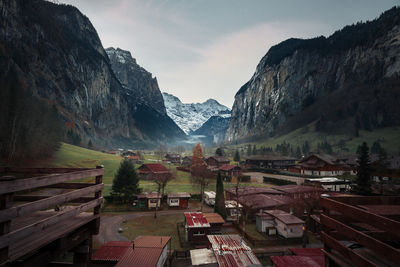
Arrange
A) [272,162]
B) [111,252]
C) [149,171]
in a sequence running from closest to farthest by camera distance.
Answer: [111,252]
[149,171]
[272,162]

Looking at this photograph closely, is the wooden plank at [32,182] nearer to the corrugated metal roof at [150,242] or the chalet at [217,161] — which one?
the corrugated metal roof at [150,242]

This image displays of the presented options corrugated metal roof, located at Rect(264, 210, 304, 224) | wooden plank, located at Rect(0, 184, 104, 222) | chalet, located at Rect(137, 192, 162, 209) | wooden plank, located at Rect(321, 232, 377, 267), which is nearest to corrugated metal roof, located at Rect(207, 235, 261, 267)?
wooden plank, located at Rect(321, 232, 377, 267)

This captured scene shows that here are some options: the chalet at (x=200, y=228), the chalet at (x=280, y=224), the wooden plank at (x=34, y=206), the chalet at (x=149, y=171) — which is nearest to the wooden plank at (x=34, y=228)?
the wooden plank at (x=34, y=206)

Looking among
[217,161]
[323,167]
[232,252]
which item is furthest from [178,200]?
[323,167]

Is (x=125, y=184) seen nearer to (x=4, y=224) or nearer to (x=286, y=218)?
(x=286, y=218)

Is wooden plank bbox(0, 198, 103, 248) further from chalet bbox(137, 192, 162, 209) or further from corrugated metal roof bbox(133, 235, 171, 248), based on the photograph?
chalet bbox(137, 192, 162, 209)

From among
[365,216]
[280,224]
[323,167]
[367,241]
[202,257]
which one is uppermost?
[365,216]

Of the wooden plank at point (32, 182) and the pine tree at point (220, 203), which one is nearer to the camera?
the wooden plank at point (32, 182)

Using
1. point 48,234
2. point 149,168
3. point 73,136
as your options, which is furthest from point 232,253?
point 73,136
